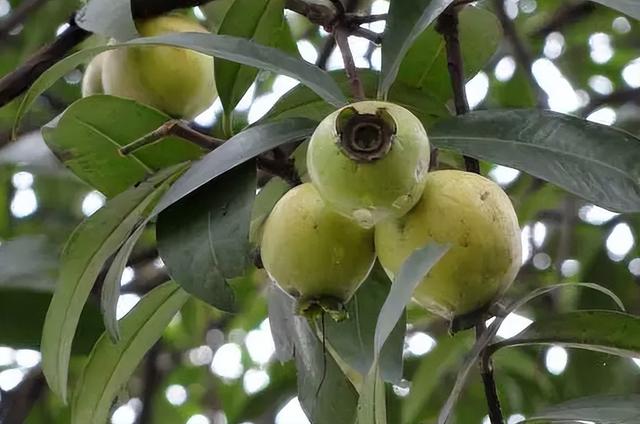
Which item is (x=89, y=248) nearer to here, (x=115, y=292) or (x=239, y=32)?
(x=115, y=292)

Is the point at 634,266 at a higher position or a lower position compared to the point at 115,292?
higher

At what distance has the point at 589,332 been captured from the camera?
2.53 ft

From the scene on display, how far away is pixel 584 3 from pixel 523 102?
17 cm

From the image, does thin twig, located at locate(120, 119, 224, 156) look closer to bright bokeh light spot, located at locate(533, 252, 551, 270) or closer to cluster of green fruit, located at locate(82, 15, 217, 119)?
cluster of green fruit, located at locate(82, 15, 217, 119)

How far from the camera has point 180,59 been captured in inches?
34.4

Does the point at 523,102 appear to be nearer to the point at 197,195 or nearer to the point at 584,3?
the point at 584,3

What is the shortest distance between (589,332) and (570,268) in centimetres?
73

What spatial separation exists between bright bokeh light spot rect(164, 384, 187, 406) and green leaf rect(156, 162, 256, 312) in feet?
3.26

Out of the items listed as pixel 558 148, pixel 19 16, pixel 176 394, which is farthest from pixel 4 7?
pixel 558 148

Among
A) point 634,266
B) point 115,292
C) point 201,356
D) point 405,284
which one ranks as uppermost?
point 201,356

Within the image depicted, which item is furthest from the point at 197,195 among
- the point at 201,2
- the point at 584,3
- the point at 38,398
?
the point at 584,3

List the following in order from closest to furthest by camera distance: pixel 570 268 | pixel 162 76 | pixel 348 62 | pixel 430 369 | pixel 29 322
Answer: pixel 348 62, pixel 162 76, pixel 29 322, pixel 430 369, pixel 570 268

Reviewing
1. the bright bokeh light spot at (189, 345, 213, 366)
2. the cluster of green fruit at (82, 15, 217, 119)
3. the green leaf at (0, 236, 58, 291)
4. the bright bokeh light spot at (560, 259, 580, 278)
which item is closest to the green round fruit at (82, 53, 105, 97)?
the cluster of green fruit at (82, 15, 217, 119)

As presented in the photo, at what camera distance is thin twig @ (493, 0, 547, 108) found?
1.31 meters
